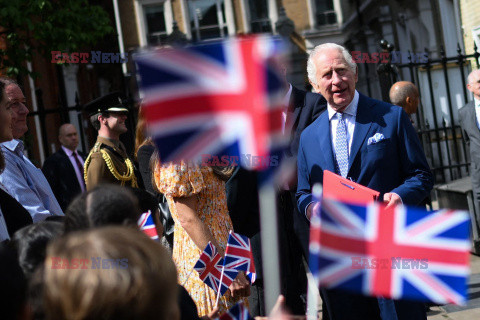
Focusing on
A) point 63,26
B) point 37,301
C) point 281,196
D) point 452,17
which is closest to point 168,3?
point 452,17

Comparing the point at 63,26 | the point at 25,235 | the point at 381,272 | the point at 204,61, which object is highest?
the point at 63,26

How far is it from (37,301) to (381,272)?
143 cm

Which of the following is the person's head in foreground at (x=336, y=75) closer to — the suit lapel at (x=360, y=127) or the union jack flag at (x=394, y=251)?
the suit lapel at (x=360, y=127)

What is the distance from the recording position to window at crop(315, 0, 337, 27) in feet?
131

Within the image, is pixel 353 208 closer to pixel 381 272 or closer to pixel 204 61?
pixel 381 272

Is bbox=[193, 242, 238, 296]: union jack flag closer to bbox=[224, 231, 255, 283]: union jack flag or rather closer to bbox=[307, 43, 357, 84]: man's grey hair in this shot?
bbox=[224, 231, 255, 283]: union jack flag

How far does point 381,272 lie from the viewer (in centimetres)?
291

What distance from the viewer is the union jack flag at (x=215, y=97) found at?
2.31m

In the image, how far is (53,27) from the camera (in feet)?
30.4

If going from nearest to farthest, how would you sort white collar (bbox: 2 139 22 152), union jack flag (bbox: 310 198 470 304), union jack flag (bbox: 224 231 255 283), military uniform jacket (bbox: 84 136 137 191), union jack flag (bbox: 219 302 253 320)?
1. union jack flag (bbox: 219 302 253 320)
2. union jack flag (bbox: 310 198 470 304)
3. union jack flag (bbox: 224 231 255 283)
4. white collar (bbox: 2 139 22 152)
5. military uniform jacket (bbox: 84 136 137 191)

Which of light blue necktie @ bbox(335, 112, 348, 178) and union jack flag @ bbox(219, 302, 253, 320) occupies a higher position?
light blue necktie @ bbox(335, 112, 348, 178)

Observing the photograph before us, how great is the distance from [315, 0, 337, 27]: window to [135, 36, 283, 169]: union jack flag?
1522 inches

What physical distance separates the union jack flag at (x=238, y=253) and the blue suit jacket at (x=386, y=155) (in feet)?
3.27

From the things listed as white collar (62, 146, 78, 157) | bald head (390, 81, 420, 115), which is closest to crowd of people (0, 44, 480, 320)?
bald head (390, 81, 420, 115)
